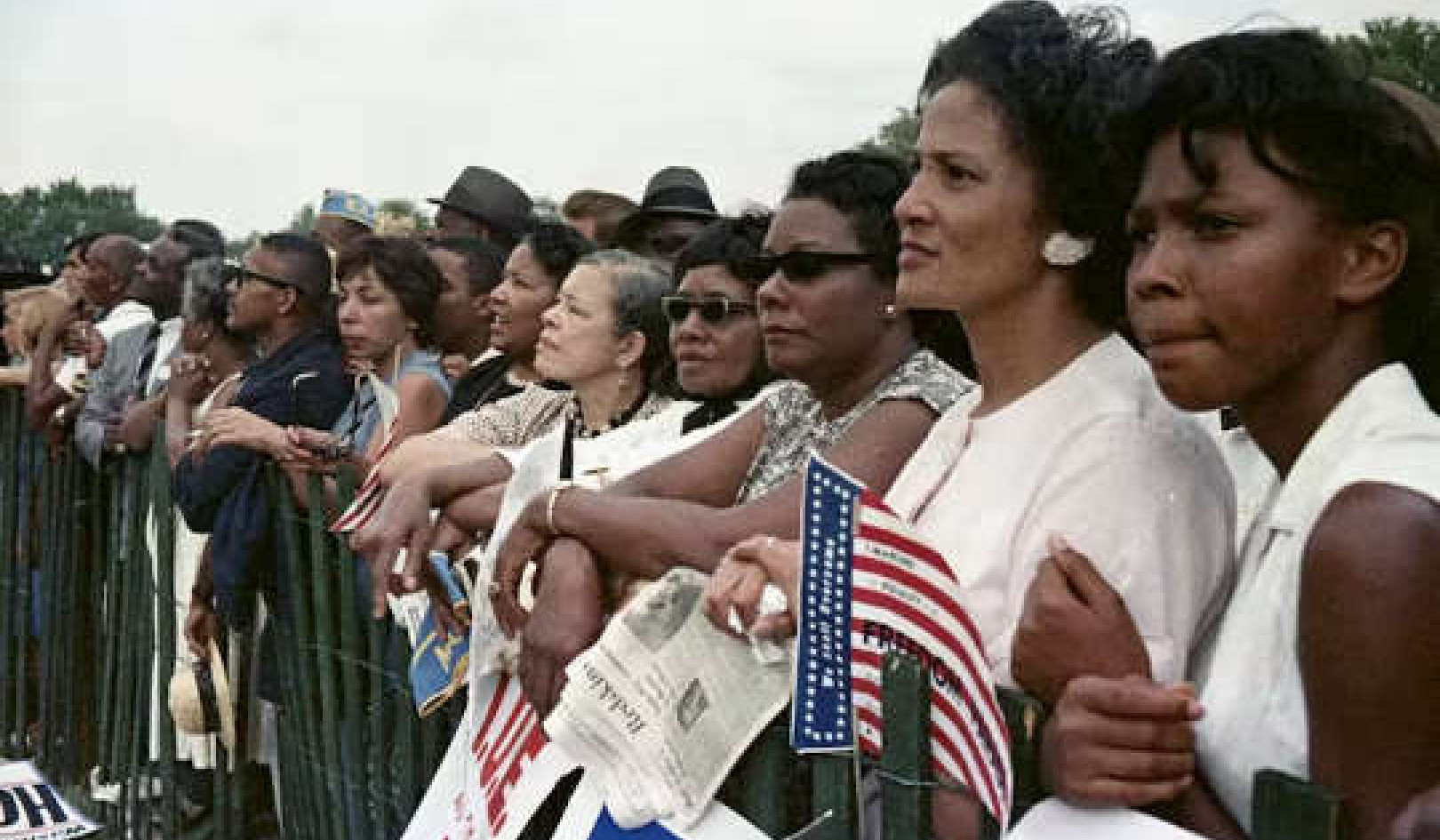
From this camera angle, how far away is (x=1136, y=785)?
177 cm

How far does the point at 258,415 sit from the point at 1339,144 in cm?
416

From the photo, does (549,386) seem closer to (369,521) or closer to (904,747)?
(369,521)

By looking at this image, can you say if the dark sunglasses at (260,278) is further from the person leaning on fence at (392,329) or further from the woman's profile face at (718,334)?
the woman's profile face at (718,334)

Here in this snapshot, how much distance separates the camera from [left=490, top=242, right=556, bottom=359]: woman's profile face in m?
5.25

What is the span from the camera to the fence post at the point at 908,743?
→ 79.9 inches

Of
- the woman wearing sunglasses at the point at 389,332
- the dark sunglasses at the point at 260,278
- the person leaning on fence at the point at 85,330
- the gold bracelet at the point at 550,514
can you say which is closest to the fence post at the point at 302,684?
the woman wearing sunglasses at the point at 389,332

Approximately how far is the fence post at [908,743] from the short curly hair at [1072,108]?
0.79 metres

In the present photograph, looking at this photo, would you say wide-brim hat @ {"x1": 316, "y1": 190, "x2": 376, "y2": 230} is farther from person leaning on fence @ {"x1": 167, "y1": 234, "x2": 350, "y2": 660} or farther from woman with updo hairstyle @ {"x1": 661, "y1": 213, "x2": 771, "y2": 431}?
woman with updo hairstyle @ {"x1": 661, "y1": 213, "x2": 771, "y2": 431}

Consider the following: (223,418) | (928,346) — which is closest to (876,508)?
Answer: (928,346)

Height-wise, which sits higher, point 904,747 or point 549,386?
point 549,386

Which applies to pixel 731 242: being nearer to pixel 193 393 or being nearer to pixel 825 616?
pixel 825 616

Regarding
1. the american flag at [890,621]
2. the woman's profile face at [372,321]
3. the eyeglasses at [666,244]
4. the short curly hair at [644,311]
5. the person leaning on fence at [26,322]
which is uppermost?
the person leaning on fence at [26,322]

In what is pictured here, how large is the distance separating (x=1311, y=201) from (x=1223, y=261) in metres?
0.11

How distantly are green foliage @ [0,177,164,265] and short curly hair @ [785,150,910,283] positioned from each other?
148 feet
